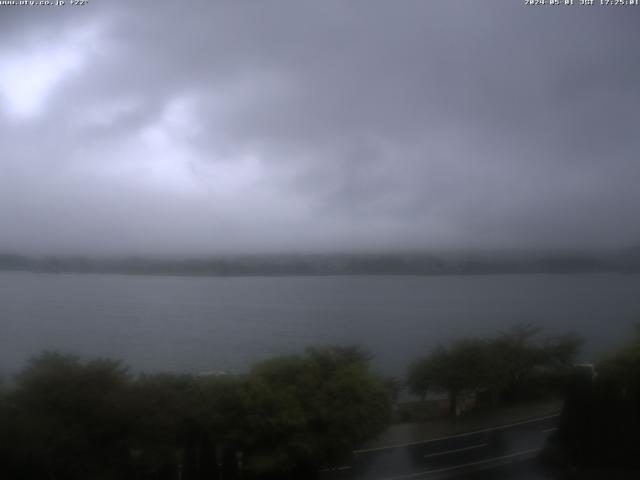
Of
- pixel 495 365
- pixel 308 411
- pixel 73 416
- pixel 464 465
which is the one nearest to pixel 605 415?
pixel 495 365

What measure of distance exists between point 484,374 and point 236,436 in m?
2.96

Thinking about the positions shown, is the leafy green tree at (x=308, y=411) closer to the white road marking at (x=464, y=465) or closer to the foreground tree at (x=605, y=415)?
the white road marking at (x=464, y=465)

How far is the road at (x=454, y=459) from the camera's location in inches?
255

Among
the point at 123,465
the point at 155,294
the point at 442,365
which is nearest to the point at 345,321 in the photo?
the point at 442,365

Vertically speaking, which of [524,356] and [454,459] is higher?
[524,356]

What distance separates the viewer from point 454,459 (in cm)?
659

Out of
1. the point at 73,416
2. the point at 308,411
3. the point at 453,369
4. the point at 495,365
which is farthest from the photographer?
the point at 495,365

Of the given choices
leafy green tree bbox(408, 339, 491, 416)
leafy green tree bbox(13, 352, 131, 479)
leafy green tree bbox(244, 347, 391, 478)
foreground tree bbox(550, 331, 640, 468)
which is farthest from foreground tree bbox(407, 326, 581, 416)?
leafy green tree bbox(13, 352, 131, 479)

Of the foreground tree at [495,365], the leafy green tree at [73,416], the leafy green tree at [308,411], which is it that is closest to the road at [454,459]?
the leafy green tree at [308,411]

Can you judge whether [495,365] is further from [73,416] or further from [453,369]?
[73,416]

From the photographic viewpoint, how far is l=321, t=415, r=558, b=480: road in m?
6.46

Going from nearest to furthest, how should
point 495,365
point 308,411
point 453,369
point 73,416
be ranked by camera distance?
point 73,416 → point 308,411 → point 453,369 → point 495,365

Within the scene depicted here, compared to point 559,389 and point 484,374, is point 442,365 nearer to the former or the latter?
point 484,374

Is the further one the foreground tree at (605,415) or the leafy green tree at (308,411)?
the foreground tree at (605,415)
